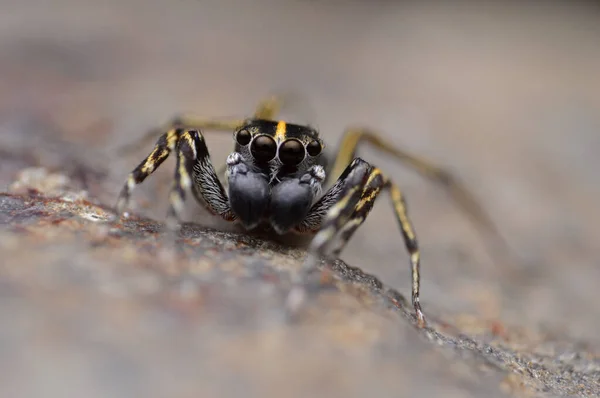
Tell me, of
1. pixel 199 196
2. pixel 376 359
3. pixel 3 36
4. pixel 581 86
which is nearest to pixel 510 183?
pixel 581 86

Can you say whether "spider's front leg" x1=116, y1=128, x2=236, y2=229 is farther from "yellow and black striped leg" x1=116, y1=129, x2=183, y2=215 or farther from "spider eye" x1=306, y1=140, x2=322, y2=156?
"spider eye" x1=306, y1=140, x2=322, y2=156

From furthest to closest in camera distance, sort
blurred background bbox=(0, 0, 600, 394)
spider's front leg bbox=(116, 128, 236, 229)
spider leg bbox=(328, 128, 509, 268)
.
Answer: blurred background bbox=(0, 0, 600, 394) < spider leg bbox=(328, 128, 509, 268) < spider's front leg bbox=(116, 128, 236, 229)

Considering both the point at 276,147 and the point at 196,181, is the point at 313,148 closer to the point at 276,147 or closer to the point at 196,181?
the point at 276,147

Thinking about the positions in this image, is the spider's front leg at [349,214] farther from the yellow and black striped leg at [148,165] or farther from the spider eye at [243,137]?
the yellow and black striped leg at [148,165]

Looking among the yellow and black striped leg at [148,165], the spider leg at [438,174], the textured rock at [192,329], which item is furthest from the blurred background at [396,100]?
the textured rock at [192,329]

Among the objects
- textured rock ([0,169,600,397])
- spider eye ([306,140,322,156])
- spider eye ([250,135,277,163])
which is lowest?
textured rock ([0,169,600,397])

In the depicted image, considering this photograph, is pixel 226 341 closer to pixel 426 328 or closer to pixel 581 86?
pixel 426 328

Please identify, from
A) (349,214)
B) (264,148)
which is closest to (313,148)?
(264,148)

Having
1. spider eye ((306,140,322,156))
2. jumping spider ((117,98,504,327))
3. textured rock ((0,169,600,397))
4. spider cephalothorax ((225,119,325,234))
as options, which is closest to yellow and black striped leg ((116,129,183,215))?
jumping spider ((117,98,504,327))
